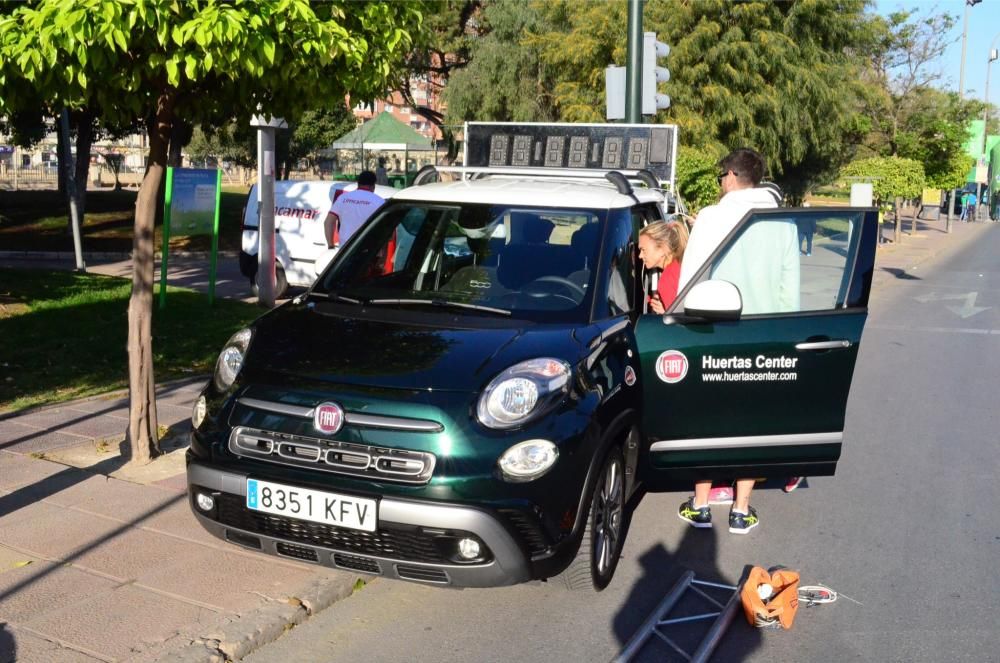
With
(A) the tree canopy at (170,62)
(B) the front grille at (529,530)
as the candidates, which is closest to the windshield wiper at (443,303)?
(B) the front grille at (529,530)

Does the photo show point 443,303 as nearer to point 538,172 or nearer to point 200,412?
point 200,412

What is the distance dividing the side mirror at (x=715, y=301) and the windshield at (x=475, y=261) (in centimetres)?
48

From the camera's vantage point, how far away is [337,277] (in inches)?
210

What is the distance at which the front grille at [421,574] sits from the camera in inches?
155

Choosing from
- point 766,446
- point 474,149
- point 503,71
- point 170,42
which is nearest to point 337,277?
point 170,42

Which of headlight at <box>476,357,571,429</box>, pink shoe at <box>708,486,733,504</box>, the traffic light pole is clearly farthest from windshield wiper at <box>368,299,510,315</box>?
the traffic light pole

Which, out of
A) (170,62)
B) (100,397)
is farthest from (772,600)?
(100,397)

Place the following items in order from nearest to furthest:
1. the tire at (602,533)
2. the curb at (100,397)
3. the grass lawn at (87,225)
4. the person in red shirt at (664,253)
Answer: the tire at (602,533)
the person in red shirt at (664,253)
the curb at (100,397)
the grass lawn at (87,225)

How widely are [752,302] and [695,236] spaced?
466mm

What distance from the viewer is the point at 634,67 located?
1059 centimetres

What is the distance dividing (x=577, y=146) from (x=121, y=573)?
528 cm

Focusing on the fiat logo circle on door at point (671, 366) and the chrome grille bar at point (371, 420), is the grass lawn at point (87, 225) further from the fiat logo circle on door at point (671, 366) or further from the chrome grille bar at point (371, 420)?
the chrome grille bar at point (371, 420)

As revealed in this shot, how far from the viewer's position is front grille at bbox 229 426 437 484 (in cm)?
390

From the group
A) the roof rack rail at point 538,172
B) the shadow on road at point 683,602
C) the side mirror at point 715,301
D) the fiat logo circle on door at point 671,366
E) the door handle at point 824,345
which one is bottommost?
the shadow on road at point 683,602
